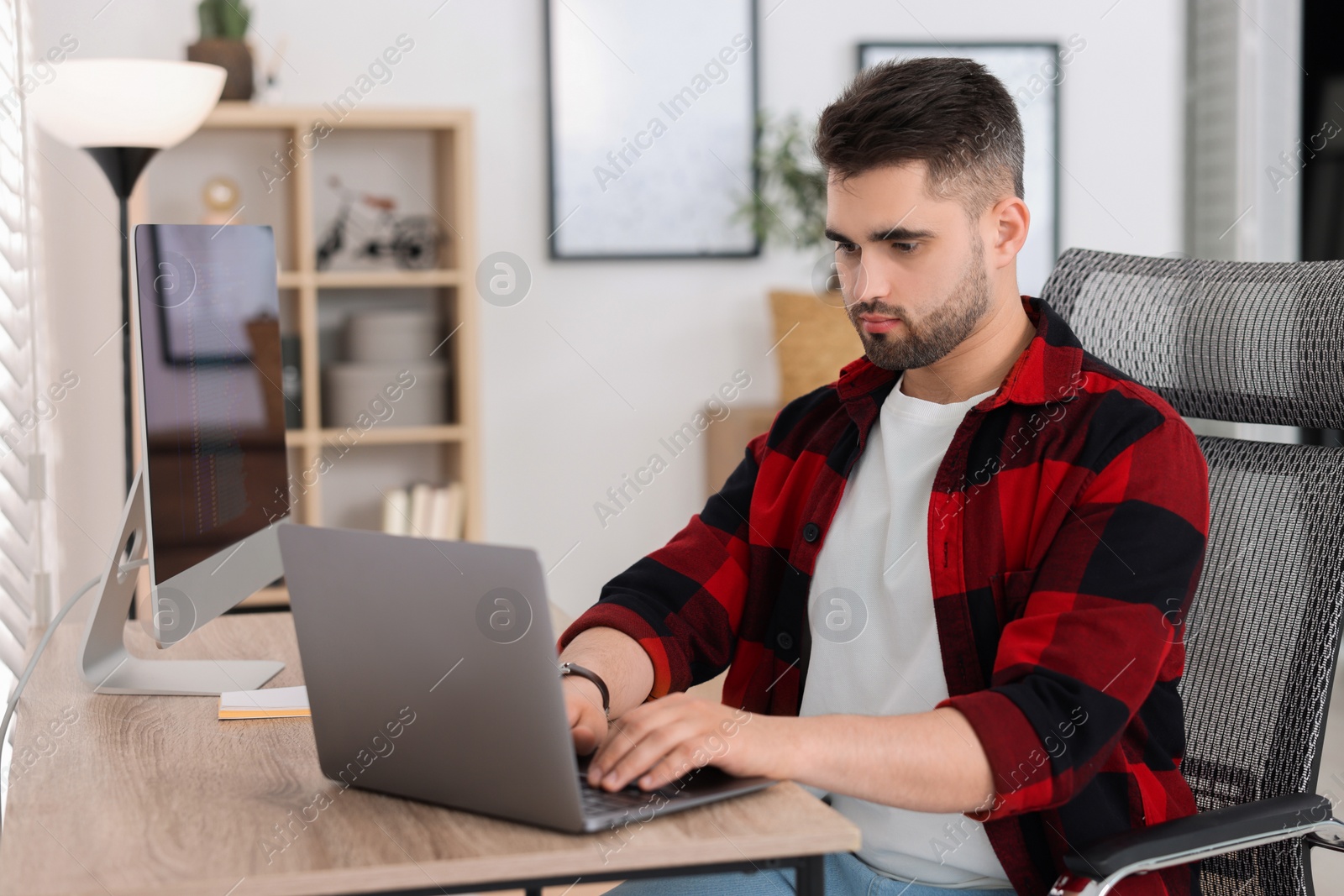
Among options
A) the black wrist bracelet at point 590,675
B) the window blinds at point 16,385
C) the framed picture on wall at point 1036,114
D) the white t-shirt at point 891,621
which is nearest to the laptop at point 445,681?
the black wrist bracelet at point 590,675

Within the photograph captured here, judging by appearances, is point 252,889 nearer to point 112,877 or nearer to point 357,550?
point 112,877

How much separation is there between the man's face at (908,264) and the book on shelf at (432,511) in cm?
206

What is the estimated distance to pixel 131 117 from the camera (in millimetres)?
2307

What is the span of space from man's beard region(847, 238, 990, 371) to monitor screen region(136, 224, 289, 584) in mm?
715

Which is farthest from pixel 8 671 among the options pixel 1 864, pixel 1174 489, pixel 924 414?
pixel 1174 489

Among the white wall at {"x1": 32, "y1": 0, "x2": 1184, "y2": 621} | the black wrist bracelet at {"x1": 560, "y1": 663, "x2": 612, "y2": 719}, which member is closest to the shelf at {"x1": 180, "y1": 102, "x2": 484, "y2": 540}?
the white wall at {"x1": 32, "y1": 0, "x2": 1184, "y2": 621}

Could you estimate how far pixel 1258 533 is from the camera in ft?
4.33

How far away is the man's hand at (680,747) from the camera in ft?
3.18

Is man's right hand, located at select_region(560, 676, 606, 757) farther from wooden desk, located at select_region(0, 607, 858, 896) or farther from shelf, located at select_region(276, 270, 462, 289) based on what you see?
shelf, located at select_region(276, 270, 462, 289)

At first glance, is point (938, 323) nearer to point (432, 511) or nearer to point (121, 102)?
point (121, 102)

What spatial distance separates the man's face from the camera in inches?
49.4

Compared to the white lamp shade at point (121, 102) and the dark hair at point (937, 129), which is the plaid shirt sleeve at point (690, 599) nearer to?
the dark hair at point (937, 129)

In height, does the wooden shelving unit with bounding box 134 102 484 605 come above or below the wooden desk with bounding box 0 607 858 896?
above

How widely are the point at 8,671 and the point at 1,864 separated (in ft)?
4.87
